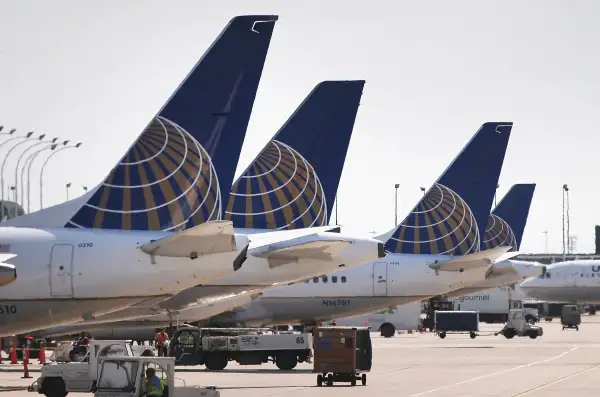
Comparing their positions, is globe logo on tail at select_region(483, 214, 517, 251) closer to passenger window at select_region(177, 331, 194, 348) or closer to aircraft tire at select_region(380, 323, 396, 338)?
aircraft tire at select_region(380, 323, 396, 338)

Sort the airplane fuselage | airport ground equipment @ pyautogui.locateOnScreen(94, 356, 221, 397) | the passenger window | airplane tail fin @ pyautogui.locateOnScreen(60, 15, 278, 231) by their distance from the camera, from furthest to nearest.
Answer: the airplane fuselage, the passenger window, airplane tail fin @ pyautogui.locateOnScreen(60, 15, 278, 231), airport ground equipment @ pyautogui.locateOnScreen(94, 356, 221, 397)

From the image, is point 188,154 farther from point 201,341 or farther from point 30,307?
point 201,341

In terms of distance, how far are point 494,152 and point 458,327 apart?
2118cm

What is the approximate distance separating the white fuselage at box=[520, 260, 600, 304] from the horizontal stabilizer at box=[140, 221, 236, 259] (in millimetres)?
99535

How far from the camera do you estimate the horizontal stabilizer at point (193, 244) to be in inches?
1159

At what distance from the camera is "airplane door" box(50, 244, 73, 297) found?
30047mm

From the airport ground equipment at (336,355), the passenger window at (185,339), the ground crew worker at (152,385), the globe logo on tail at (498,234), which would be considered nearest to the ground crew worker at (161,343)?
the passenger window at (185,339)

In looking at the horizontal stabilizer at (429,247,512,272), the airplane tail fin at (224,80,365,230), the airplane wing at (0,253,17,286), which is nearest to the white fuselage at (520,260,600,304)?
the horizontal stabilizer at (429,247,512,272)

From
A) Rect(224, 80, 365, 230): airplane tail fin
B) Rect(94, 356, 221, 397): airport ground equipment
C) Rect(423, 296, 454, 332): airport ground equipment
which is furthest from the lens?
Rect(423, 296, 454, 332): airport ground equipment

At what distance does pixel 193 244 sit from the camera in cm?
3006

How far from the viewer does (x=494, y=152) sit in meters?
62.2

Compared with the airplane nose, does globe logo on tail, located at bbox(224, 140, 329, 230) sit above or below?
above

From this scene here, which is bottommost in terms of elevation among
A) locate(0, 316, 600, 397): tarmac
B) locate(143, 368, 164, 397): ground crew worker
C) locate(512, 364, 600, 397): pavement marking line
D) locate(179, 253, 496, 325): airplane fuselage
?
locate(512, 364, 600, 397): pavement marking line

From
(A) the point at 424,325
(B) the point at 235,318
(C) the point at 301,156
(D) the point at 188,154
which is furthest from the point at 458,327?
(D) the point at 188,154
